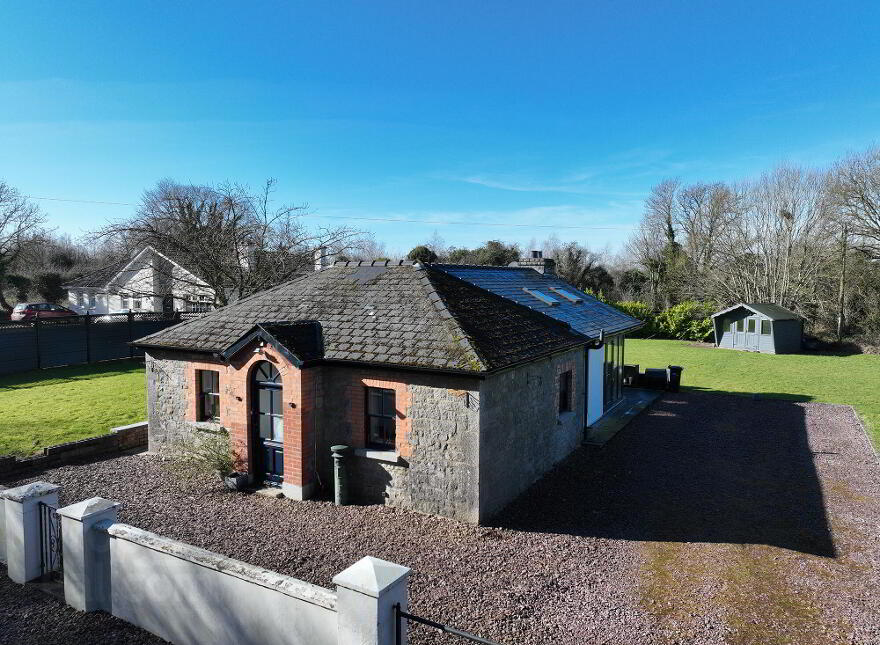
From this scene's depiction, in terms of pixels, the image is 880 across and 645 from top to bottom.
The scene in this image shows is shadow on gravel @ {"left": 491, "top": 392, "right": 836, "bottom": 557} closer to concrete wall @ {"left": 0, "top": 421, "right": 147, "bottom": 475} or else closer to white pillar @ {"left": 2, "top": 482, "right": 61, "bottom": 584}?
white pillar @ {"left": 2, "top": 482, "right": 61, "bottom": 584}

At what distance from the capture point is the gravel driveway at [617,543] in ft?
22.2

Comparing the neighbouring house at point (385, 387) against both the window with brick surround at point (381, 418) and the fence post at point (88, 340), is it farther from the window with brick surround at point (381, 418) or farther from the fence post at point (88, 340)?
the fence post at point (88, 340)

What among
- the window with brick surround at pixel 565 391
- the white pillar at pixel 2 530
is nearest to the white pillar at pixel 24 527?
the white pillar at pixel 2 530

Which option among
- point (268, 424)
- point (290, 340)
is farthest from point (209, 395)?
point (290, 340)

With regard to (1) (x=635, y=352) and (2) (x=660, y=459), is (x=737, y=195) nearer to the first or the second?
(1) (x=635, y=352)

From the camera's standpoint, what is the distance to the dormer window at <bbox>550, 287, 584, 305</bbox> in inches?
752

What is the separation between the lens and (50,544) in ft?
24.4

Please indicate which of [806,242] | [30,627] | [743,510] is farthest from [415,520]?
[806,242]

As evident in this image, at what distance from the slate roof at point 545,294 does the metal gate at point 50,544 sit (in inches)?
383

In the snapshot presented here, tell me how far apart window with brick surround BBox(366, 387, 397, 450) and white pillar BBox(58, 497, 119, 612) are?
15.3 ft

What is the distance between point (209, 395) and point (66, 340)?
17.0m

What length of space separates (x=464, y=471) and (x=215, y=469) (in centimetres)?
535

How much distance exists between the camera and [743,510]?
34.1ft

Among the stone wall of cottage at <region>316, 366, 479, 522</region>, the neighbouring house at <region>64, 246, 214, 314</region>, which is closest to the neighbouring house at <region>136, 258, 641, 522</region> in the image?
the stone wall of cottage at <region>316, 366, 479, 522</region>
